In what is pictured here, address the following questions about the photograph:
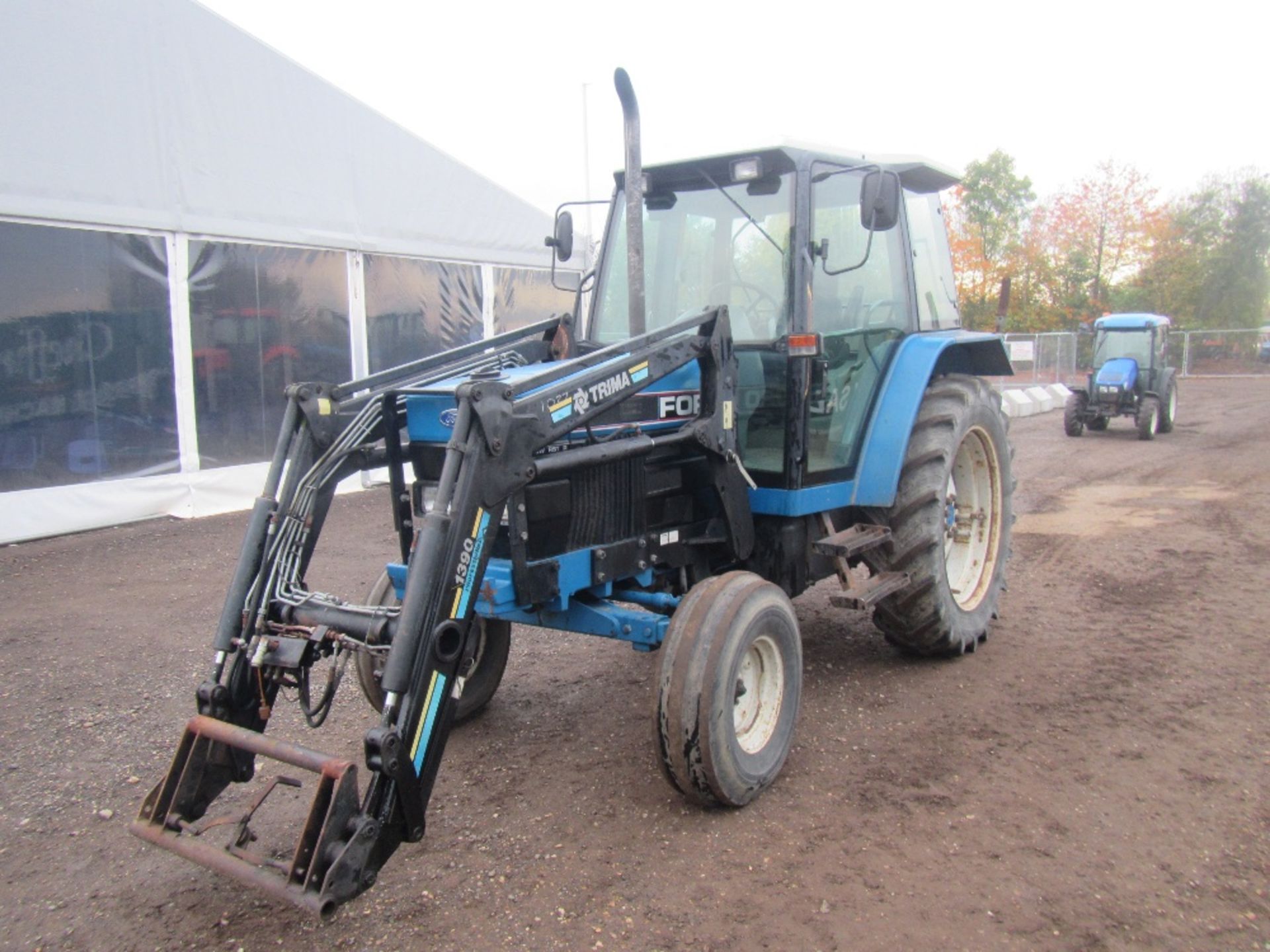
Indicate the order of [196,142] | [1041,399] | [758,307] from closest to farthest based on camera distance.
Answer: [758,307] < [196,142] < [1041,399]

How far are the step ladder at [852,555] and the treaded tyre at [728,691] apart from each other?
1.59 ft

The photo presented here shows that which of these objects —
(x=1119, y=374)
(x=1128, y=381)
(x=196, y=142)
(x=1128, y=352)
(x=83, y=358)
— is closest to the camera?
(x=83, y=358)

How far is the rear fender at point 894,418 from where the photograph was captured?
4.29m

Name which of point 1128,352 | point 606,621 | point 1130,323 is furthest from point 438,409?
point 1130,323

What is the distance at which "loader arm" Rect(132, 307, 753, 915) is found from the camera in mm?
2484

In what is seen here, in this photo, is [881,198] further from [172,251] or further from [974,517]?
[172,251]

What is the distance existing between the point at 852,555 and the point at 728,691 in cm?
137

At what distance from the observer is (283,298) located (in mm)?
9625

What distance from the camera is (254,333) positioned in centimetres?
940

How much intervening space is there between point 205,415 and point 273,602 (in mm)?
6654

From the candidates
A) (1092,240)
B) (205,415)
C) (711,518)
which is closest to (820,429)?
(711,518)

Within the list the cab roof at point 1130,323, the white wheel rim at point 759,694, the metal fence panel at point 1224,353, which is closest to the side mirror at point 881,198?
the white wheel rim at point 759,694

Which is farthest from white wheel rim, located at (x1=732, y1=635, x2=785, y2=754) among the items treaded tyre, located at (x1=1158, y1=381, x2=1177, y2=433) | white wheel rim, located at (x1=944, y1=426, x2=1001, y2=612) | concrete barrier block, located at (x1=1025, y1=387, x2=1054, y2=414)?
concrete barrier block, located at (x1=1025, y1=387, x2=1054, y2=414)

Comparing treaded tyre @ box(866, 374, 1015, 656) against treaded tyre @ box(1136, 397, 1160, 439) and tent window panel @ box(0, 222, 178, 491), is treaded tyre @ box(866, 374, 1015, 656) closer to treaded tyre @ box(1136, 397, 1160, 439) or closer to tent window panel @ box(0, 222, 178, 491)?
tent window panel @ box(0, 222, 178, 491)
